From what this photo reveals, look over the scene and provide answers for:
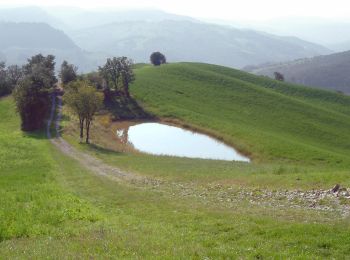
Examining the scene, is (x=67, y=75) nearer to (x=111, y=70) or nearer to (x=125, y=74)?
(x=111, y=70)

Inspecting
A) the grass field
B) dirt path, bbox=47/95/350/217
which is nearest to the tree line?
the grass field

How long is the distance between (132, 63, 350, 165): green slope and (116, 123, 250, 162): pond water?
2.98 metres

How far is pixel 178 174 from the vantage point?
40750 mm

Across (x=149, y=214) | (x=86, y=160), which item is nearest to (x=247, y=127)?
(x=86, y=160)

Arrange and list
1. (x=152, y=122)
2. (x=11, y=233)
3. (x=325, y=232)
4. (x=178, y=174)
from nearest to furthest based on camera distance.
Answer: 1. (x=325, y=232)
2. (x=11, y=233)
3. (x=178, y=174)
4. (x=152, y=122)

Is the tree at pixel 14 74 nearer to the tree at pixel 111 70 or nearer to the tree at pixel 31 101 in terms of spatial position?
the tree at pixel 111 70

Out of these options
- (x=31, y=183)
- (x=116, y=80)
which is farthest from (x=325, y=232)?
(x=116, y=80)

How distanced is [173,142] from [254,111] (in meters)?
33.1

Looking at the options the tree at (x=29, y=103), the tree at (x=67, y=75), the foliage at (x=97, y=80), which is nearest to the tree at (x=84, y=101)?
the tree at (x=29, y=103)

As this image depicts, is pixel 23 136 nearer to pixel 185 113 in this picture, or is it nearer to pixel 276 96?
pixel 185 113

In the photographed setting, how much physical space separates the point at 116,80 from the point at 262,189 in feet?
274

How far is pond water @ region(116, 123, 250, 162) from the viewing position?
73.0m

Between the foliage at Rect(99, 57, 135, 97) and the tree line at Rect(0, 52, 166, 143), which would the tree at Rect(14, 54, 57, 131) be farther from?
the foliage at Rect(99, 57, 135, 97)

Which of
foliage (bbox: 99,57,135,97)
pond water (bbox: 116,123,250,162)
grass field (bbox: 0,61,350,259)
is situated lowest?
pond water (bbox: 116,123,250,162)
